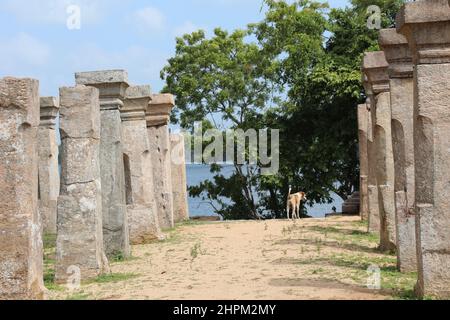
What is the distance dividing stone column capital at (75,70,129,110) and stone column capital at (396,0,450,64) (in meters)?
5.69

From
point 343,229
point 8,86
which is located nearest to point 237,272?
point 8,86

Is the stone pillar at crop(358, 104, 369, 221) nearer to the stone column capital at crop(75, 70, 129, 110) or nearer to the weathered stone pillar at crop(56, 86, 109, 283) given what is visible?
the stone column capital at crop(75, 70, 129, 110)

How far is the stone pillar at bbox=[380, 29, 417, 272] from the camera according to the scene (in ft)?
32.2

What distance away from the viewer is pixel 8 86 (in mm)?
7531

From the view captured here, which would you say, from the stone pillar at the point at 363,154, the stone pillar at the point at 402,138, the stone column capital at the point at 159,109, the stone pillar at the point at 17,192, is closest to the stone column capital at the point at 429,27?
the stone pillar at the point at 402,138

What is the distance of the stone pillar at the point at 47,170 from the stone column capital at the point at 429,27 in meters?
12.2

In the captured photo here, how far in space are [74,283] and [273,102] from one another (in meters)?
17.1

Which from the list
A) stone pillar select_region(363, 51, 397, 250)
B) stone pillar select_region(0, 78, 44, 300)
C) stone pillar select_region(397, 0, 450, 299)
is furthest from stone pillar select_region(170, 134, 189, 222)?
stone pillar select_region(397, 0, 450, 299)

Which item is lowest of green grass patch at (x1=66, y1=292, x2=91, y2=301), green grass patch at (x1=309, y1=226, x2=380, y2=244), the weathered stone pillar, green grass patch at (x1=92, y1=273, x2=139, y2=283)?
green grass patch at (x1=66, y1=292, x2=91, y2=301)

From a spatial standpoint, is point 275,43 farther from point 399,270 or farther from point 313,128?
point 399,270

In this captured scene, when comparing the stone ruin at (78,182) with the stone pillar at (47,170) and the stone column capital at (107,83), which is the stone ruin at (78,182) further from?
the stone pillar at (47,170)

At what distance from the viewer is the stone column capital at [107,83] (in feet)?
39.1

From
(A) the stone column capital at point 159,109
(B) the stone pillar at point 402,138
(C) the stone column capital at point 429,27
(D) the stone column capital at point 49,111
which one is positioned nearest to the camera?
(C) the stone column capital at point 429,27

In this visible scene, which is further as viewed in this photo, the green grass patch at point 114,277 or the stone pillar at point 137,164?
the stone pillar at point 137,164
